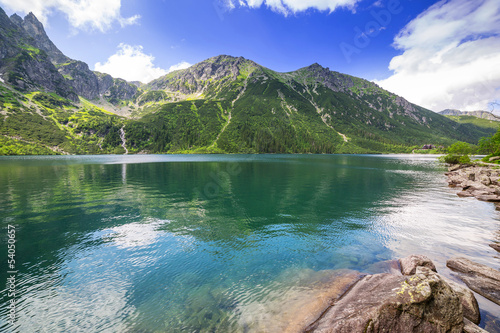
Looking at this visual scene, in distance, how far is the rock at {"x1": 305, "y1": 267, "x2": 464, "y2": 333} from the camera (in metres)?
8.47

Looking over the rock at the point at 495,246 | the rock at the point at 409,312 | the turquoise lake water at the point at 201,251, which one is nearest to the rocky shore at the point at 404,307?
the rock at the point at 409,312

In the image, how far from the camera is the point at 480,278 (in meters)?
13.4

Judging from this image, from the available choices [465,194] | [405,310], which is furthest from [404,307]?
[465,194]

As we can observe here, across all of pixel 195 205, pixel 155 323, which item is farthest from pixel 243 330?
pixel 195 205

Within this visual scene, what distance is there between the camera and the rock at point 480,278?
40.1 ft

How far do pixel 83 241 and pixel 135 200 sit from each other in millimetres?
16562

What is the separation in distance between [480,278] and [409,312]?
9.78 meters

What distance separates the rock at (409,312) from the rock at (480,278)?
649 centimetres

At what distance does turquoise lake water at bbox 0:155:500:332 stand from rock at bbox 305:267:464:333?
349 cm

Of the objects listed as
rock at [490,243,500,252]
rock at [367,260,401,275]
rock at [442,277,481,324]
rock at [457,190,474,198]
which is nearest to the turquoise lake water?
rock at [367,260,401,275]

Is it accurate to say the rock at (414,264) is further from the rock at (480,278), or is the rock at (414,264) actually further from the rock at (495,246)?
the rock at (495,246)

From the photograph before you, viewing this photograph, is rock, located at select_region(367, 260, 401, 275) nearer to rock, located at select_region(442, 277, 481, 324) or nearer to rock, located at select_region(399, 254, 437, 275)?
rock, located at select_region(399, 254, 437, 275)

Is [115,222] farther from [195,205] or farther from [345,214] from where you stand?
[345,214]

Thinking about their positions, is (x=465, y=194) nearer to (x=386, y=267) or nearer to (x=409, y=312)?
(x=386, y=267)
